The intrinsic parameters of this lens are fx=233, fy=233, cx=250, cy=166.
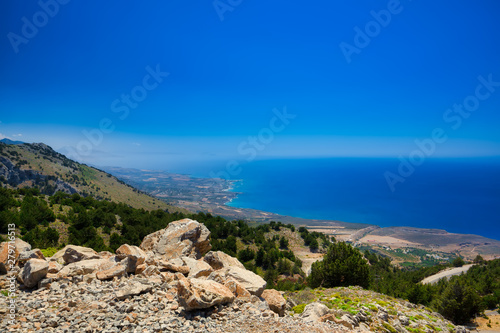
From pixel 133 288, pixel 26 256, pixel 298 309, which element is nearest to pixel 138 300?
pixel 133 288

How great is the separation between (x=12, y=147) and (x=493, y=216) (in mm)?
244896

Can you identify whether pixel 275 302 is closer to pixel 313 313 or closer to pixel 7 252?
pixel 313 313

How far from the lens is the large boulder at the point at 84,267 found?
962 centimetres

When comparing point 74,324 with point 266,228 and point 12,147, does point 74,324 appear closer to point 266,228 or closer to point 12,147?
point 266,228

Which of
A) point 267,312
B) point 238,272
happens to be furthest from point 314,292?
point 267,312

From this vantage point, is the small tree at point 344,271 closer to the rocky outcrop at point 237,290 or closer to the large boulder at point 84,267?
the rocky outcrop at point 237,290

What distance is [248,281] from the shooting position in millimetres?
10609

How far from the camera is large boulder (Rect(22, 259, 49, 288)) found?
866cm

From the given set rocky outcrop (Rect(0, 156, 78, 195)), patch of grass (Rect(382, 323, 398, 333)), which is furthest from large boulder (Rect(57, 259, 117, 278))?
rocky outcrop (Rect(0, 156, 78, 195))

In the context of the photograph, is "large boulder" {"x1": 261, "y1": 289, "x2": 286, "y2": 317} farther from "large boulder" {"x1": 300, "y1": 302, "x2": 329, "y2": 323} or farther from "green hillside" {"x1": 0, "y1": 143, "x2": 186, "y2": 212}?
"green hillside" {"x1": 0, "y1": 143, "x2": 186, "y2": 212}

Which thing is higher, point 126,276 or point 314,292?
point 126,276

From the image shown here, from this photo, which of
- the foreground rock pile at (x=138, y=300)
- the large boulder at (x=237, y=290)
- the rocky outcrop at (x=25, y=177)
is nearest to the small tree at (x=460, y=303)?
the foreground rock pile at (x=138, y=300)

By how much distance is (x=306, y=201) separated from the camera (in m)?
196

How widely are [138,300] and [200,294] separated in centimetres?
226
